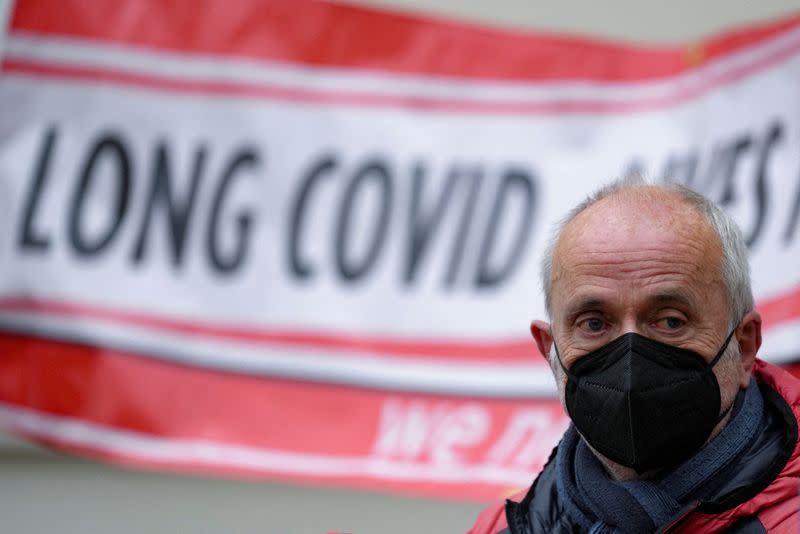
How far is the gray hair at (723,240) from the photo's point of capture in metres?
1.69

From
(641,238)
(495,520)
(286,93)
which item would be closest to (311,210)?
(286,93)

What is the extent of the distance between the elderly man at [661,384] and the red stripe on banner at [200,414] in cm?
139

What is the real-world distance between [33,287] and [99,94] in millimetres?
580

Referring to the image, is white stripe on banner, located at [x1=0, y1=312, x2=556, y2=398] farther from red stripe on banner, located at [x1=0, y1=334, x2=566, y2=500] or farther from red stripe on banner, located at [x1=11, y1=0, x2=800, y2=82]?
red stripe on banner, located at [x1=11, y1=0, x2=800, y2=82]

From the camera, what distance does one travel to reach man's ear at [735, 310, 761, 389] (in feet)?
5.64

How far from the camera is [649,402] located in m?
1.61

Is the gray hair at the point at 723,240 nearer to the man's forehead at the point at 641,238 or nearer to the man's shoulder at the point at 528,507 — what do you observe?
the man's forehead at the point at 641,238

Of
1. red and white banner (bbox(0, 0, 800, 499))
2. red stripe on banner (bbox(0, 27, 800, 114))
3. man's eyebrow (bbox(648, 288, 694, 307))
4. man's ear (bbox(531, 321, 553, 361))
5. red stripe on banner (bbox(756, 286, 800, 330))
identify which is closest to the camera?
man's eyebrow (bbox(648, 288, 694, 307))

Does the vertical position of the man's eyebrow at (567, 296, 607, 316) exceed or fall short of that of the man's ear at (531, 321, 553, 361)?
it exceeds it

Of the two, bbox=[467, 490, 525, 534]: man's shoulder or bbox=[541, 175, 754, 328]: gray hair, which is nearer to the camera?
bbox=[541, 175, 754, 328]: gray hair

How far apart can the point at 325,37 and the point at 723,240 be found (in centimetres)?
191

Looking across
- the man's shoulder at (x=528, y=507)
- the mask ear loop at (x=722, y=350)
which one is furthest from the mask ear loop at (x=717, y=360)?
the man's shoulder at (x=528, y=507)

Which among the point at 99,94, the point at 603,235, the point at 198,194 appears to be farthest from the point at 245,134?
the point at 603,235

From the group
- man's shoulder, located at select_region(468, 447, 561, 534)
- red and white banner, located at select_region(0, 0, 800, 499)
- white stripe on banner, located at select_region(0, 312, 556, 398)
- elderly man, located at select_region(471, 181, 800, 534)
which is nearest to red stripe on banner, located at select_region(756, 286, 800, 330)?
red and white banner, located at select_region(0, 0, 800, 499)
